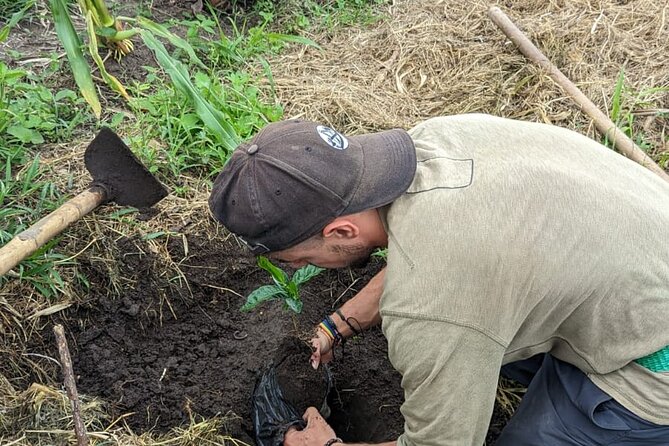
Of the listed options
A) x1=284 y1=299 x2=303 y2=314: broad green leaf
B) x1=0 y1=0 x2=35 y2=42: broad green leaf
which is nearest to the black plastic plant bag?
x1=284 y1=299 x2=303 y2=314: broad green leaf

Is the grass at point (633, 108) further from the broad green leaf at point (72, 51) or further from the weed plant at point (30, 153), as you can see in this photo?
the weed plant at point (30, 153)

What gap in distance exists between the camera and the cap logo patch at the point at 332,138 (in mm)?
1582

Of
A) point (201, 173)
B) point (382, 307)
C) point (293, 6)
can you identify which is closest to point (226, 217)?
point (382, 307)

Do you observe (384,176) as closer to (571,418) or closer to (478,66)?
(571,418)

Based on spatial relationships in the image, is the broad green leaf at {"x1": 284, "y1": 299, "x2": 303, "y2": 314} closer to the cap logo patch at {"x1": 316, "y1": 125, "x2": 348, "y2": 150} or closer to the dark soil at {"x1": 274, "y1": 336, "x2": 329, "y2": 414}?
the dark soil at {"x1": 274, "y1": 336, "x2": 329, "y2": 414}

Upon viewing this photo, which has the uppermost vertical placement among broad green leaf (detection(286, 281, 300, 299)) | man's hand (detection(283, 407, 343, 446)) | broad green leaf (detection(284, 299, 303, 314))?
broad green leaf (detection(286, 281, 300, 299))

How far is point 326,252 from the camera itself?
1.69 meters

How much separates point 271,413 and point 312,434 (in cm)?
20

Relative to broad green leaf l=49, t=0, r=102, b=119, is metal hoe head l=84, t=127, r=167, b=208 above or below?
below

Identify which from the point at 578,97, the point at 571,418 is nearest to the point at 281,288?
the point at 571,418

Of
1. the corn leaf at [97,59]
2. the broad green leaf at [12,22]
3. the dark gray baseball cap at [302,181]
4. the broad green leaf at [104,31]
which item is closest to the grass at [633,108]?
the dark gray baseball cap at [302,181]

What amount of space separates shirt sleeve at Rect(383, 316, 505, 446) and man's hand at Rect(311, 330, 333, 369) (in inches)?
27.5

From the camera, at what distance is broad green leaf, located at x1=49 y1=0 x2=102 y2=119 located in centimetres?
258

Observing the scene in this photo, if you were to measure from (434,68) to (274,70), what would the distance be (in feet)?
2.98
